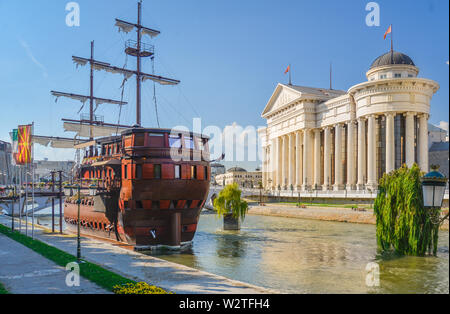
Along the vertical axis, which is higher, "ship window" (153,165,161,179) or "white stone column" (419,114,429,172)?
"white stone column" (419,114,429,172)

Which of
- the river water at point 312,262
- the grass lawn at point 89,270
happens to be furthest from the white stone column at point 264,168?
the grass lawn at point 89,270

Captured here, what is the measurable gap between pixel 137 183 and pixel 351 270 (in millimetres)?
14982

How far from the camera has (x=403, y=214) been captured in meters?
20.1

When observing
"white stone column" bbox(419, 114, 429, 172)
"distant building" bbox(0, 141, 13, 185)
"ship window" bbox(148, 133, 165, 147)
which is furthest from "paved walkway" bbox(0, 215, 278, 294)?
"distant building" bbox(0, 141, 13, 185)

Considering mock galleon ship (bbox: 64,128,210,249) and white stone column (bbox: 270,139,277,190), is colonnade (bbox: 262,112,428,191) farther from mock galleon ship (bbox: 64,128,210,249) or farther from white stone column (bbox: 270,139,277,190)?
mock galleon ship (bbox: 64,128,210,249)

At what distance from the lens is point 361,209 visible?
5156 centimetres

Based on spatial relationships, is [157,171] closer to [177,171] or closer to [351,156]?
[177,171]

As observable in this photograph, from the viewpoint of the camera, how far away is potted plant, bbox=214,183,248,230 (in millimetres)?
41812

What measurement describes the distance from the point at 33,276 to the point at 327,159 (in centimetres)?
7188

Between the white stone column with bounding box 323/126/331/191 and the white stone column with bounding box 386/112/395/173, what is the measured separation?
15.6m

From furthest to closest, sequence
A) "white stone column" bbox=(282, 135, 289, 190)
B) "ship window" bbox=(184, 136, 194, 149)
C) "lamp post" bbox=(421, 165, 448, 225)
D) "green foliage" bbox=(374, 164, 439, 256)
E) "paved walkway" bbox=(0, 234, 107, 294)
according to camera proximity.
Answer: "white stone column" bbox=(282, 135, 289, 190)
"ship window" bbox=(184, 136, 194, 149)
"green foliage" bbox=(374, 164, 439, 256)
"paved walkway" bbox=(0, 234, 107, 294)
"lamp post" bbox=(421, 165, 448, 225)
